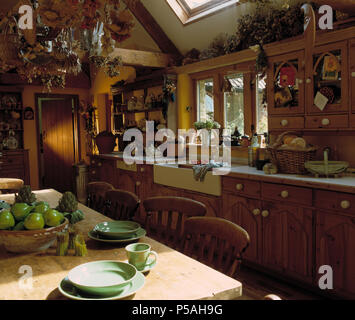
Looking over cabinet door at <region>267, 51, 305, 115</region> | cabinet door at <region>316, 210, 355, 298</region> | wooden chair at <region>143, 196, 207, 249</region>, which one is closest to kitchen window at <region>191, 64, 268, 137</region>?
cabinet door at <region>267, 51, 305, 115</region>

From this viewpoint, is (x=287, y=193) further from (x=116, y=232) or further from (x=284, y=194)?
(x=116, y=232)

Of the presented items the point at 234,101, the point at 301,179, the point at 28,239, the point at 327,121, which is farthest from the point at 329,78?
the point at 28,239

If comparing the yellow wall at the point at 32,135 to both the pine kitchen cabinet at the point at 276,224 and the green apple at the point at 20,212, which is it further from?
the green apple at the point at 20,212

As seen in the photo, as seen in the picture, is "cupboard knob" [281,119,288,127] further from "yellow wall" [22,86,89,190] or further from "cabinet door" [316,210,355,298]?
"yellow wall" [22,86,89,190]

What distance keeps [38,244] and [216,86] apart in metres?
3.54

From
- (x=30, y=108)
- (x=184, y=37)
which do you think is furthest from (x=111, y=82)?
(x=184, y=37)

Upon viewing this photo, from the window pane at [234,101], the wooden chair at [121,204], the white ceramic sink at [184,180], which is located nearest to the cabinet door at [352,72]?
the white ceramic sink at [184,180]

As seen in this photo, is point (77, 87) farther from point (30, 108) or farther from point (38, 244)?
point (38, 244)

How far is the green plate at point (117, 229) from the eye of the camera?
5.60 ft

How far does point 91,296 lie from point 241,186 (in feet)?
7.37

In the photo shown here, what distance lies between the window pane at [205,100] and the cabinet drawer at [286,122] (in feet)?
5.04

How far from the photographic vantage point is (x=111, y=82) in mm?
6992

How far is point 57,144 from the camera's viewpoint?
7609 mm

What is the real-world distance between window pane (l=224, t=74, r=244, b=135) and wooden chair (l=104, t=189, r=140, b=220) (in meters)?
2.17
